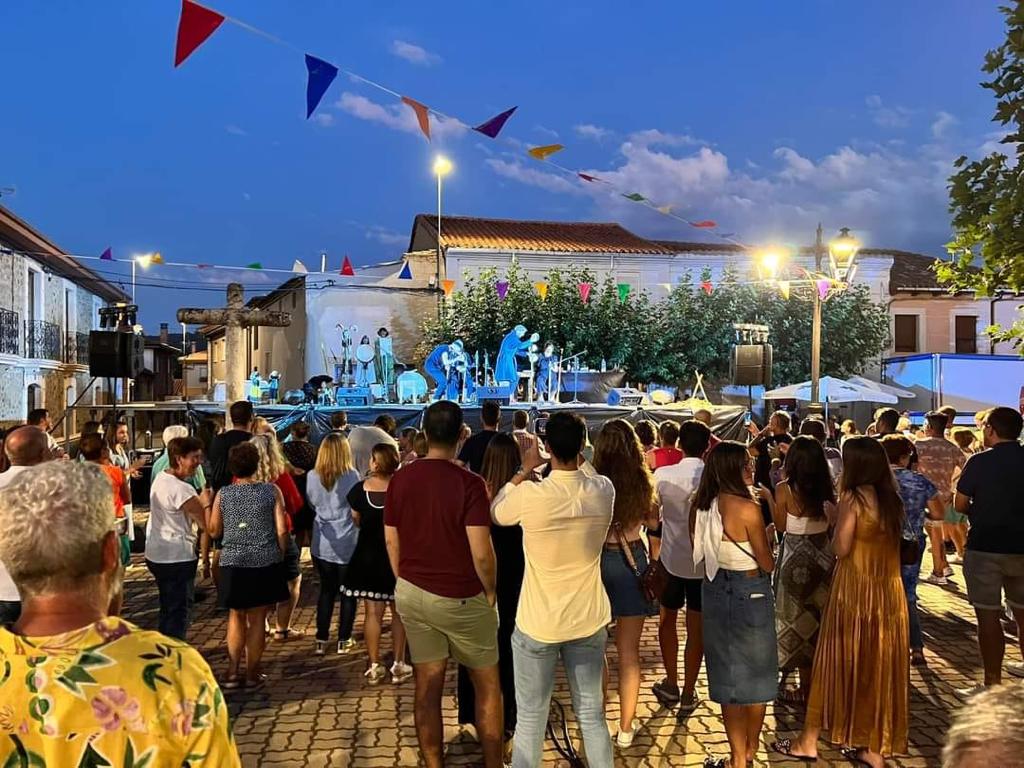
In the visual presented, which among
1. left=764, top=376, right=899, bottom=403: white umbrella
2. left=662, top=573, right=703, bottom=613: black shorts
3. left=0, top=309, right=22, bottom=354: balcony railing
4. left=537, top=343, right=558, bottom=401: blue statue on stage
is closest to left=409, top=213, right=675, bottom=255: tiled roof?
left=537, top=343, right=558, bottom=401: blue statue on stage

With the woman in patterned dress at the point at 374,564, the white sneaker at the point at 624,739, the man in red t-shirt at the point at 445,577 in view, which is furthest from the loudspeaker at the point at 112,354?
the white sneaker at the point at 624,739

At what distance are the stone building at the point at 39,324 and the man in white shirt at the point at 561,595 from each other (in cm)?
1685

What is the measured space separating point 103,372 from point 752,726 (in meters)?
12.1

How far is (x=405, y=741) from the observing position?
4.36 meters

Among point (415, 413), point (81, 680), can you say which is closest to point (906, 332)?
point (415, 413)

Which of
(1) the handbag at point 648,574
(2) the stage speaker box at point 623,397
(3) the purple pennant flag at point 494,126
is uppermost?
(3) the purple pennant flag at point 494,126

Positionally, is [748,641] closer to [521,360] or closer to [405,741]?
[405,741]

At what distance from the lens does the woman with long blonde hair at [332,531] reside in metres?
5.82

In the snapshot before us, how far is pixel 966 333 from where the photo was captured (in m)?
27.1

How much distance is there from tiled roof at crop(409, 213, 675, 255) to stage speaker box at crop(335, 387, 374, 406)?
309 inches

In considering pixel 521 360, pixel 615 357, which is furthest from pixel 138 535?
pixel 615 357

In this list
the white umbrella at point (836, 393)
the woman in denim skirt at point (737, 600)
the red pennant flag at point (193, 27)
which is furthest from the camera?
the white umbrella at point (836, 393)

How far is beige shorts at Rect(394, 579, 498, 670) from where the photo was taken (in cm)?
353

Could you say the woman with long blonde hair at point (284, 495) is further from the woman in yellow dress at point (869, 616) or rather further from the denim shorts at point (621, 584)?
the woman in yellow dress at point (869, 616)
